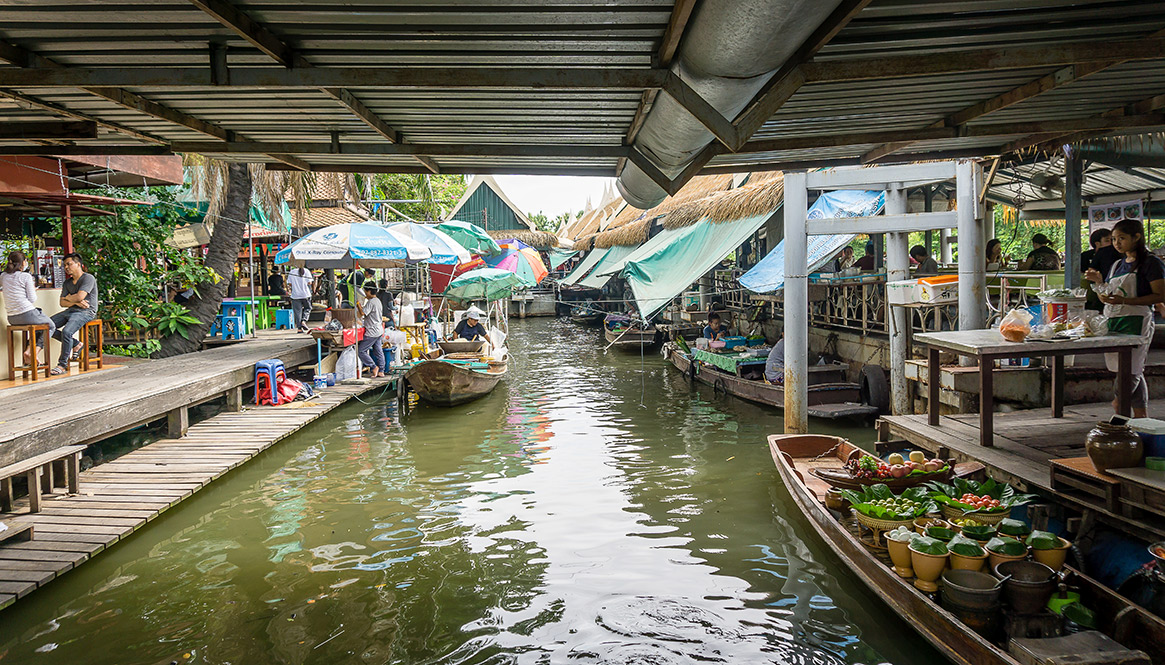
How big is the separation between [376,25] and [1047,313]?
575cm

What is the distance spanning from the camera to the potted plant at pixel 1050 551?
3.95m

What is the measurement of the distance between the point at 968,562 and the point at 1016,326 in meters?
2.26

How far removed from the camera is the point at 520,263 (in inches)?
778

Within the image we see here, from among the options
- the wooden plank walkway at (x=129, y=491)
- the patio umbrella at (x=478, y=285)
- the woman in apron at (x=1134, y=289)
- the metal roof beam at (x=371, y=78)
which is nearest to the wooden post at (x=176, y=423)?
the wooden plank walkway at (x=129, y=491)

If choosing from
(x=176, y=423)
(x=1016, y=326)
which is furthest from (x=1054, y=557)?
(x=176, y=423)

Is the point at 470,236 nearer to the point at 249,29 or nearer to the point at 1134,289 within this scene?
the point at 1134,289

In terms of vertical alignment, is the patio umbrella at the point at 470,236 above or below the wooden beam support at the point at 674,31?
above

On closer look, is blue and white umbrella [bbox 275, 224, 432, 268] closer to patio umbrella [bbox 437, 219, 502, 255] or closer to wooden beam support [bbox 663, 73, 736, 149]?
patio umbrella [bbox 437, 219, 502, 255]

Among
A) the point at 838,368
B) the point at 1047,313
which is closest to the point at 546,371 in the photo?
the point at 838,368

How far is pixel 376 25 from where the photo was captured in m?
3.02

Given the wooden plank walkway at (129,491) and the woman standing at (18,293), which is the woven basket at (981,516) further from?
the woman standing at (18,293)

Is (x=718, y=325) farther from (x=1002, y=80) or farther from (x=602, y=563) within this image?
(x=1002, y=80)

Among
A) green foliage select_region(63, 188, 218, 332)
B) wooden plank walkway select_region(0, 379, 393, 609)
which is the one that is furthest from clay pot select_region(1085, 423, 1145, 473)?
green foliage select_region(63, 188, 218, 332)

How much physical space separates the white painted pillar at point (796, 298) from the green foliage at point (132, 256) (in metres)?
9.52
